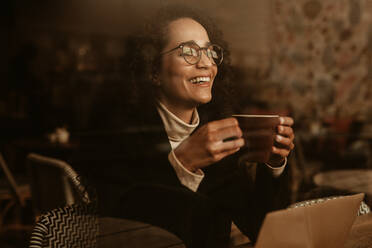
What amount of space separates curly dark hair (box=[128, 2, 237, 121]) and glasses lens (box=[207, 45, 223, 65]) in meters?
0.02

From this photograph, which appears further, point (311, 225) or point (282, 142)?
point (282, 142)

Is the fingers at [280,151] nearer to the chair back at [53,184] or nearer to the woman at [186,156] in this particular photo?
the woman at [186,156]

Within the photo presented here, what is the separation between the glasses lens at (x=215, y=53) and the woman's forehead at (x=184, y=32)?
0.03 m

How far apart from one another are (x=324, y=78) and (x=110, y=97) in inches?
91.9

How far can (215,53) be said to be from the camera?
976mm

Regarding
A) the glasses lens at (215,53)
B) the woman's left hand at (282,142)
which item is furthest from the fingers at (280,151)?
the glasses lens at (215,53)

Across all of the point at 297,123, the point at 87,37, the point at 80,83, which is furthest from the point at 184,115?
the point at 297,123

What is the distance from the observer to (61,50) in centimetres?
202

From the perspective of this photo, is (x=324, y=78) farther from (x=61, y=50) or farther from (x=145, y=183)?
(x=145, y=183)

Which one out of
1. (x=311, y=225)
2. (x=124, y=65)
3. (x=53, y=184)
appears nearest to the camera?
(x=311, y=225)

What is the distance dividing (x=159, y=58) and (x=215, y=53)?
150mm

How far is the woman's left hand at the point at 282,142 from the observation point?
34.8 inches

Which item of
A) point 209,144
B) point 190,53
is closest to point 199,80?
point 190,53

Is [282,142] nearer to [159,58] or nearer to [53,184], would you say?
[159,58]
